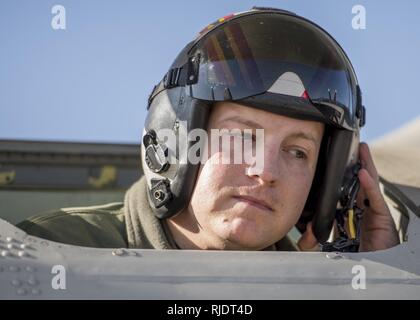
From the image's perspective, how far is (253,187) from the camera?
1.91 meters

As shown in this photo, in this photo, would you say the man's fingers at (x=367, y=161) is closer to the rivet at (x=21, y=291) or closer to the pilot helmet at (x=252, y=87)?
the pilot helmet at (x=252, y=87)

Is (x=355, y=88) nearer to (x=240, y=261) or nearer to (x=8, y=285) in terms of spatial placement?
(x=240, y=261)

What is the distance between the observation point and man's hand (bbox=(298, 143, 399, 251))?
2.18 meters

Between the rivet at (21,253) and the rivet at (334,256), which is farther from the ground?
the rivet at (21,253)

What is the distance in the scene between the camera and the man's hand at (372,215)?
218cm

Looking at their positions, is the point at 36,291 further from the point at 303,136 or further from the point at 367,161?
the point at 367,161

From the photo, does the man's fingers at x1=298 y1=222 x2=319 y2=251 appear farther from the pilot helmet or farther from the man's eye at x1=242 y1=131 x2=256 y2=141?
the man's eye at x1=242 y1=131 x2=256 y2=141

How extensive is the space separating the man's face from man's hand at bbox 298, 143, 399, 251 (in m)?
0.30

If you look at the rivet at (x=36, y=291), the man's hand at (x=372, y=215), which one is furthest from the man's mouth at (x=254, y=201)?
the rivet at (x=36, y=291)

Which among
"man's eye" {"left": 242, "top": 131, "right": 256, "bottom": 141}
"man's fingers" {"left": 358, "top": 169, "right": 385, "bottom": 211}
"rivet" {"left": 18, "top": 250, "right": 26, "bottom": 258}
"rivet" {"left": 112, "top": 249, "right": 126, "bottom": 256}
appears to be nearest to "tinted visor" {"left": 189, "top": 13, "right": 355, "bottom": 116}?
"man's eye" {"left": 242, "top": 131, "right": 256, "bottom": 141}

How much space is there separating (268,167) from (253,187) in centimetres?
7

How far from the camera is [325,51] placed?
2102 mm

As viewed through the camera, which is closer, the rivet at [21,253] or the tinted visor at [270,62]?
the rivet at [21,253]

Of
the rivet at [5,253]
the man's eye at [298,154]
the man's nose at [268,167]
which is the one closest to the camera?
the rivet at [5,253]
